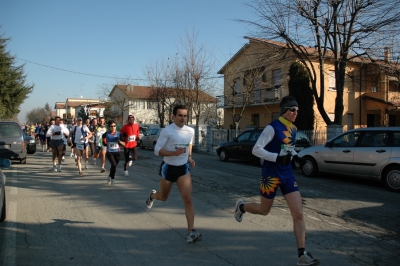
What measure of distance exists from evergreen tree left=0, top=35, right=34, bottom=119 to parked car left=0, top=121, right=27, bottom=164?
2082 centimetres

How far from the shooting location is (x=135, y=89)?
2192 inches

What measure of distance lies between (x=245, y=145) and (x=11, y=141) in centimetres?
909

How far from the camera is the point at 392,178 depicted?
8898 millimetres

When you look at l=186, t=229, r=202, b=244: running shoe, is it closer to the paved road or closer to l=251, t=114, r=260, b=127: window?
the paved road

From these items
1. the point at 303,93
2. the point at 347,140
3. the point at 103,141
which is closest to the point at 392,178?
the point at 347,140

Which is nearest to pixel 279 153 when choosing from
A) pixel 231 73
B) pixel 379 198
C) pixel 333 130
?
pixel 379 198

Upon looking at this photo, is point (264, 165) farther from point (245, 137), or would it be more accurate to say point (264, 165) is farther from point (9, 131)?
point (9, 131)

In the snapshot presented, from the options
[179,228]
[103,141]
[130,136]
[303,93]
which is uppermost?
[303,93]

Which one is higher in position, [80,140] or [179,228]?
[80,140]

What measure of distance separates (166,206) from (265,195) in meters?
3.04

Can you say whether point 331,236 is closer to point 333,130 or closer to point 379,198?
point 379,198

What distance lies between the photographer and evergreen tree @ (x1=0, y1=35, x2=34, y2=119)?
32938mm

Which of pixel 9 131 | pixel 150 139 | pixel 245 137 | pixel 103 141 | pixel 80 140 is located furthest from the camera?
pixel 150 139

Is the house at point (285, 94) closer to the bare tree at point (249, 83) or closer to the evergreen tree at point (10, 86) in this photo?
the bare tree at point (249, 83)
